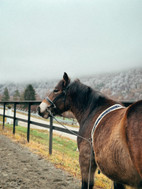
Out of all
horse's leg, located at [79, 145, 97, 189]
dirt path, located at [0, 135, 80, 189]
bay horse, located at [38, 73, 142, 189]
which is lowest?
dirt path, located at [0, 135, 80, 189]

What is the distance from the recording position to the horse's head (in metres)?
2.77

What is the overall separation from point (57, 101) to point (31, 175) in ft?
6.05

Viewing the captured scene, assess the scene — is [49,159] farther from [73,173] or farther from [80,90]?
[80,90]

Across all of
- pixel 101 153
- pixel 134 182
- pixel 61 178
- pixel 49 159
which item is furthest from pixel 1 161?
pixel 134 182

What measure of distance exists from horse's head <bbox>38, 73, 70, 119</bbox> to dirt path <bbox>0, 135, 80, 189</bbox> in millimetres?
1397

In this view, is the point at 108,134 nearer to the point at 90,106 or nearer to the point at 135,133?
the point at 135,133

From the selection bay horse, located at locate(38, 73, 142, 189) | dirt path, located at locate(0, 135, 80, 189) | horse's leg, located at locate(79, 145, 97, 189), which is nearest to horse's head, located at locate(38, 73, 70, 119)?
bay horse, located at locate(38, 73, 142, 189)

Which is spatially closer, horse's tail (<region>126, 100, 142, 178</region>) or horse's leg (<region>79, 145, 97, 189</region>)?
horse's tail (<region>126, 100, 142, 178</region>)

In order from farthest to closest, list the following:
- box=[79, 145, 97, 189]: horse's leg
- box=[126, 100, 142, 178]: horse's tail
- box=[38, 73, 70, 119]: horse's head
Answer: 1. box=[38, 73, 70, 119]: horse's head
2. box=[79, 145, 97, 189]: horse's leg
3. box=[126, 100, 142, 178]: horse's tail

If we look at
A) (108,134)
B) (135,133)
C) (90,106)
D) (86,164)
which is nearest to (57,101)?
(90,106)

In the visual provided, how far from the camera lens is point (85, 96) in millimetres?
2518

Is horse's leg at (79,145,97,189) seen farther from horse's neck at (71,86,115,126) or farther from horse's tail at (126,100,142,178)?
horse's tail at (126,100,142,178)

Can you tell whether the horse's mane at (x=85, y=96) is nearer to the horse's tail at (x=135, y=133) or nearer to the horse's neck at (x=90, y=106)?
the horse's neck at (x=90, y=106)

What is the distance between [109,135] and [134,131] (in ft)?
1.07
